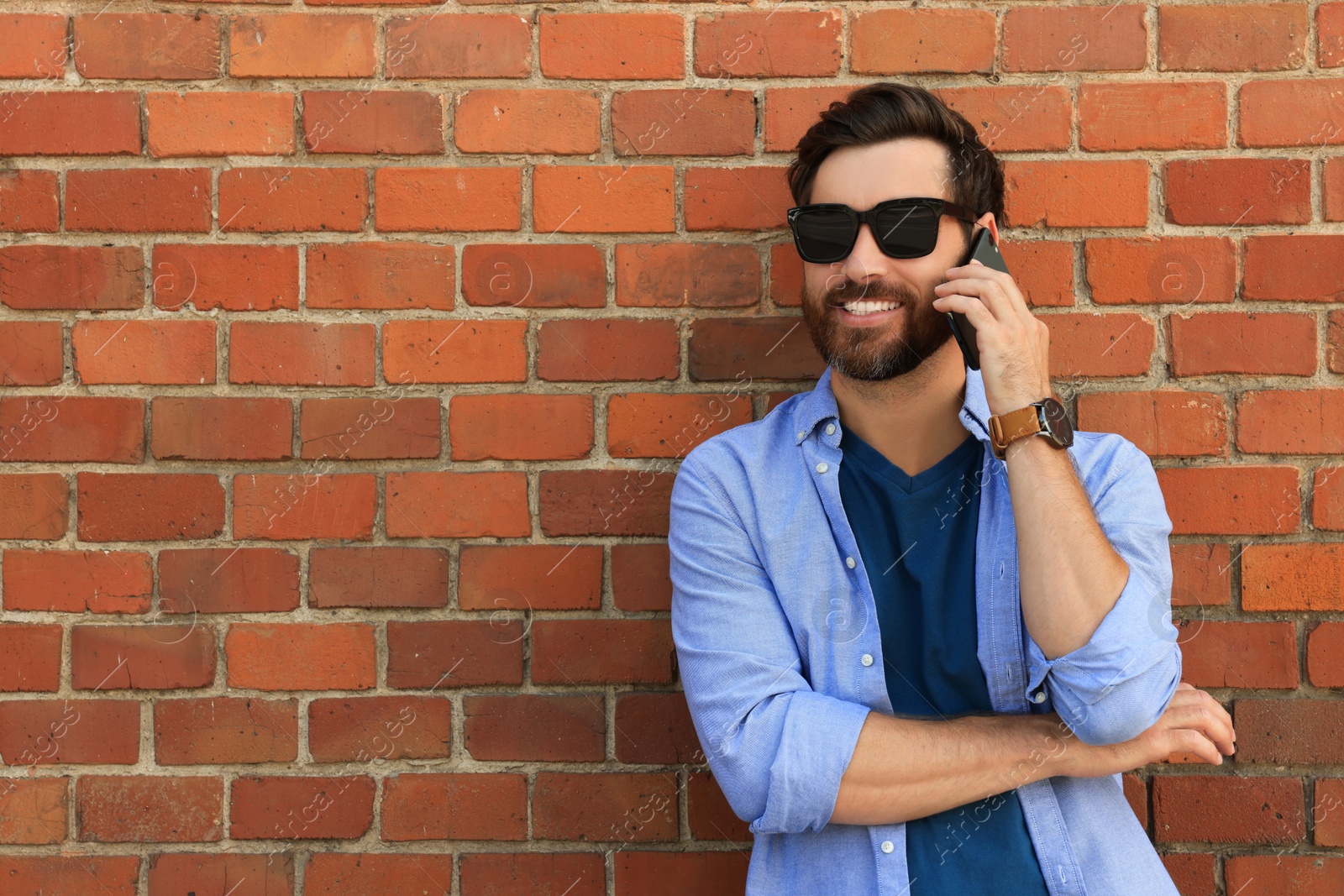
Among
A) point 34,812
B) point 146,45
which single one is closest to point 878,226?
point 146,45

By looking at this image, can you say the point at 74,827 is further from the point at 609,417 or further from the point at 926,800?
the point at 926,800

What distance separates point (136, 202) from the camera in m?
1.98

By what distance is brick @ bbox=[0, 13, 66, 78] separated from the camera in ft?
6.47

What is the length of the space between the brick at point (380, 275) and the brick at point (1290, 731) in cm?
190

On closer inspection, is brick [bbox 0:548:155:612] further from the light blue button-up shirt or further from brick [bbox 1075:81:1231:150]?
brick [bbox 1075:81:1231:150]

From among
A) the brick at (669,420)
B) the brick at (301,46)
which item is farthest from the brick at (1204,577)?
the brick at (301,46)

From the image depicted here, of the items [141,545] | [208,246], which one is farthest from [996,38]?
[141,545]

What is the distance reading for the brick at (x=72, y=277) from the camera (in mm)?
1976

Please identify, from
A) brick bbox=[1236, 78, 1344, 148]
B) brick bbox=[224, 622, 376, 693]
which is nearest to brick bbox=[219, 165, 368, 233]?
brick bbox=[224, 622, 376, 693]

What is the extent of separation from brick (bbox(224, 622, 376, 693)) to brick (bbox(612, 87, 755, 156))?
46.6 inches

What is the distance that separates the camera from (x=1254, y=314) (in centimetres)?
195

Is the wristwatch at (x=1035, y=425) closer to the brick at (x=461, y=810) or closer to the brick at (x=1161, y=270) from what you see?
the brick at (x=1161, y=270)

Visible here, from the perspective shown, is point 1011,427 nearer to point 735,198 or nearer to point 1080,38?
point 735,198

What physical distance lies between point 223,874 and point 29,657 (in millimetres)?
616
